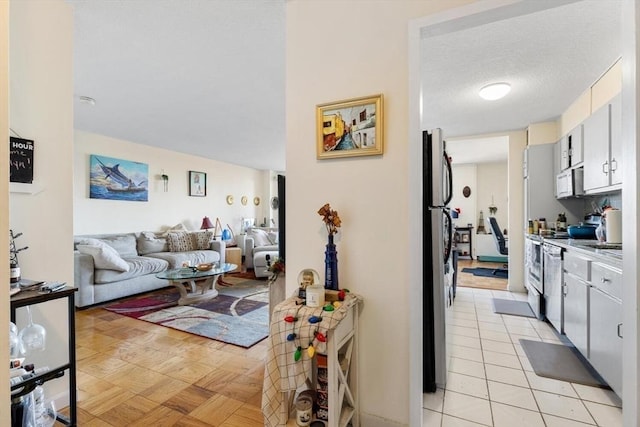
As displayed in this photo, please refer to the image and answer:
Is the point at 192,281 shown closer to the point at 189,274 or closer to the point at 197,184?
the point at 189,274

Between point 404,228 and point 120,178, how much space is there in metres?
4.99

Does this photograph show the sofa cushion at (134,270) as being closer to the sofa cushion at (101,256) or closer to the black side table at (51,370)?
the sofa cushion at (101,256)

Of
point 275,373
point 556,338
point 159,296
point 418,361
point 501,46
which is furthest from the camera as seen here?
point 159,296

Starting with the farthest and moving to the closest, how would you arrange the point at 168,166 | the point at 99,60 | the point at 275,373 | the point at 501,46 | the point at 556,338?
the point at 168,166
the point at 556,338
the point at 99,60
the point at 501,46
the point at 275,373

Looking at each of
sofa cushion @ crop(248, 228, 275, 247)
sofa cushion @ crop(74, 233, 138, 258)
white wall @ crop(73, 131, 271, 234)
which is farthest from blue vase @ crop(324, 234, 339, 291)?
sofa cushion @ crop(248, 228, 275, 247)

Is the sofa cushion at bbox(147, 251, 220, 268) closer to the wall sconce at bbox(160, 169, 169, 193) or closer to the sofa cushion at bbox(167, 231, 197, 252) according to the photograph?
the sofa cushion at bbox(167, 231, 197, 252)

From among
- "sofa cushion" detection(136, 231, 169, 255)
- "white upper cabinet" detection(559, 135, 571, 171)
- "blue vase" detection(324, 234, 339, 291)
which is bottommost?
"sofa cushion" detection(136, 231, 169, 255)

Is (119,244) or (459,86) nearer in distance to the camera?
(459,86)

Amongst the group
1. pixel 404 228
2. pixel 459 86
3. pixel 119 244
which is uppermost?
pixel 459 86

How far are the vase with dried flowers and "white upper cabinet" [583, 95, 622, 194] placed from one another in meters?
2.27

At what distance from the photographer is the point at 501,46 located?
217 cm

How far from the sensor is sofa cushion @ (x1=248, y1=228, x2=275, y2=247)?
19.4ft

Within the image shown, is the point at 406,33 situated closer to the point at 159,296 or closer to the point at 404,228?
the point at 404,228

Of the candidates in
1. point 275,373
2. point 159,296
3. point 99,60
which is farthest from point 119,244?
point 275,373
